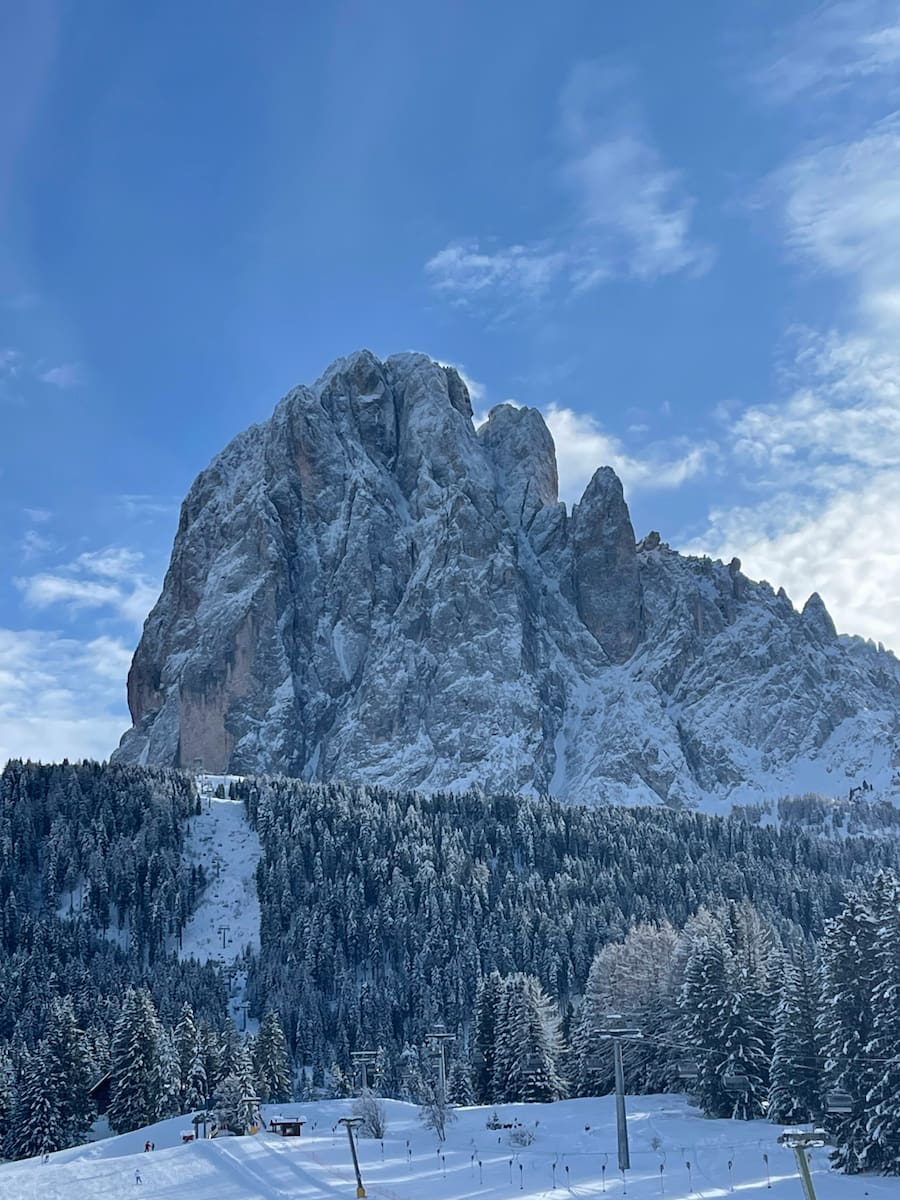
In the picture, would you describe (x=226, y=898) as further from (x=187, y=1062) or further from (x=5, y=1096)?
(x=5, y=1096)

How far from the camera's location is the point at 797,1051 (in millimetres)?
66938

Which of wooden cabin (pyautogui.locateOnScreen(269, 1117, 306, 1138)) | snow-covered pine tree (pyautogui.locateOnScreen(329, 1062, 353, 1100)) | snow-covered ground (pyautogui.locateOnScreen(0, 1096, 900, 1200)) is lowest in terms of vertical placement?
snow-covered ground (pyautogui.locateOnScreen(0, 1096, 900, 1200))

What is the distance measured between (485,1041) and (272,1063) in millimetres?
18047

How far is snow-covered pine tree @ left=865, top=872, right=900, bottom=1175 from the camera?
5375cm

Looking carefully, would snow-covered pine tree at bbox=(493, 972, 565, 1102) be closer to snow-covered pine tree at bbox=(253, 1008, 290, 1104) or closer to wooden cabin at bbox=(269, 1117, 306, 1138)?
wooden cabin at bbox=(269, 1117, 306, 1138)

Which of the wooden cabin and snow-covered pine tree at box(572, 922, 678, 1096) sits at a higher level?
snow-covered pine tree at box(572, 922, 678, 1096)

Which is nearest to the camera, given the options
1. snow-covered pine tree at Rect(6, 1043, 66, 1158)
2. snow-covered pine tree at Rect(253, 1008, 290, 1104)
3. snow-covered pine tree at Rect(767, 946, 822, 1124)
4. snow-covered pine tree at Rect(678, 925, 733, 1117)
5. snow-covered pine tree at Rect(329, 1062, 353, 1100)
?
snow-covered pine tree at Rect(767, 946, 822, 1124)

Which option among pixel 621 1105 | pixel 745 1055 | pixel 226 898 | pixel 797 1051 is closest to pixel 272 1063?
pixel 745 1055

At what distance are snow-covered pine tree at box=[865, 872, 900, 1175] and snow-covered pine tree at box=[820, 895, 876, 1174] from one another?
0.42m

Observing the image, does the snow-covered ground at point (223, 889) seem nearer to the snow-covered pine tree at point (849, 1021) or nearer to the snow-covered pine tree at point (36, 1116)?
the snow-covered pine tree at point (36, 1116)

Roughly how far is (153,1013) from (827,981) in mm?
55800

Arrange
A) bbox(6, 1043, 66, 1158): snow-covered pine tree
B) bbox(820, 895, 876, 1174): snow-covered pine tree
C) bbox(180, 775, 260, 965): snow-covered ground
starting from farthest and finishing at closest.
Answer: bbox(180, 775, 260, 965): snow-covered ground < bbox(6, 1043, 66, 1158): snow-covered pine tree < bbox(820, 895, 876, 1174): snow-covered pine tree

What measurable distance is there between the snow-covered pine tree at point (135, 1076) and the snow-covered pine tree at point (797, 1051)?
148ft

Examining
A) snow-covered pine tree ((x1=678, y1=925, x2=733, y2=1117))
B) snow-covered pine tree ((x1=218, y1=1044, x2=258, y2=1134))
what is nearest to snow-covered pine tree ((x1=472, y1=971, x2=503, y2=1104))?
snow-covered pine tree ((x1=218, y1=1044, x2=258, y2=1134))
